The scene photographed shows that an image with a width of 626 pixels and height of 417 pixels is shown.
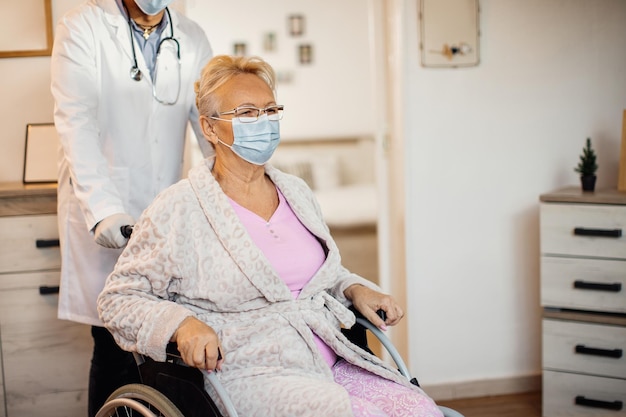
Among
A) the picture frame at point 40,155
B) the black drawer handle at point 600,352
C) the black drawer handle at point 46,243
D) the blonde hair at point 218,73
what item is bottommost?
the black drawer handle at point 600,352

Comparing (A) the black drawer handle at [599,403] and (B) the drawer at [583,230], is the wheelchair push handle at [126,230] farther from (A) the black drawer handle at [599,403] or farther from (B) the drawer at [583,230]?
(A) the black drawer handle at [599,403]

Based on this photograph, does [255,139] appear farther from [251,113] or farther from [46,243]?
[46,243]

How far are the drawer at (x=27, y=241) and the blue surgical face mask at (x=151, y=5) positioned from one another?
800 mm

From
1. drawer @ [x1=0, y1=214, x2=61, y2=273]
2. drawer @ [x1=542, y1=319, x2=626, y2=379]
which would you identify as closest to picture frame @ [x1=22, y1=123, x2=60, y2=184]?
drawer @ [x1=0, y1=214, x2=61, y2=273]

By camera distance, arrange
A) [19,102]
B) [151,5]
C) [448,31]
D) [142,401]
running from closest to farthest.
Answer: [142,401]
[151,5]
[19,102]
[448,31]

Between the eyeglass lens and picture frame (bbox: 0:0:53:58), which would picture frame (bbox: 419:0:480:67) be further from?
picture frame (bbox: 0:0:53:58)

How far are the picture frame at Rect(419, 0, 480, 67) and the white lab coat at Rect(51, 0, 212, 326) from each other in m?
1.00

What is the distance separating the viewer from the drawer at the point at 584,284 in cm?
248

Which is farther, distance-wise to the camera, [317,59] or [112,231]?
[317,59]

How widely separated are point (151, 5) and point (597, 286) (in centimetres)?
170

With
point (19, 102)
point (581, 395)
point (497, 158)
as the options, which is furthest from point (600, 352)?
point (19, 102)

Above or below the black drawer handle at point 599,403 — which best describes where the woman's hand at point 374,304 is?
above

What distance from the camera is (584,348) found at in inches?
100.0

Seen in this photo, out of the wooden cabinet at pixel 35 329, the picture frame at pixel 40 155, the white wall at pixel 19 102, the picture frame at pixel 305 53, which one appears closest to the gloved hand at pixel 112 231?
the wooden cabinet at pixel 35 329
